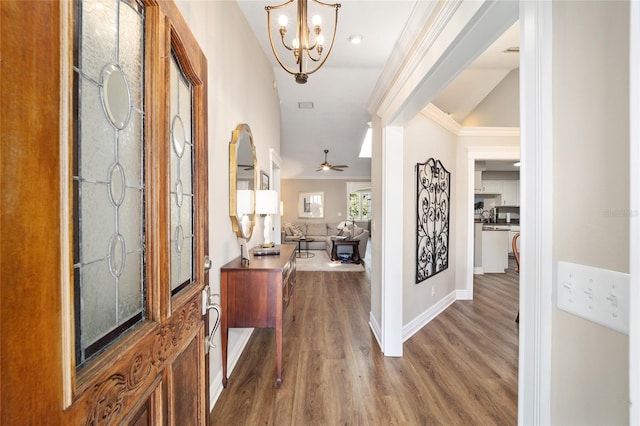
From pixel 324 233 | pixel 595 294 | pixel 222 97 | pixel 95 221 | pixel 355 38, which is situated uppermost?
pixel 355 38

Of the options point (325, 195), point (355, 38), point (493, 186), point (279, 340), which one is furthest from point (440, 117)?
point (325, 195)

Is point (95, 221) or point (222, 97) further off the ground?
point (222, 97)

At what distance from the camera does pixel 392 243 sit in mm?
2596

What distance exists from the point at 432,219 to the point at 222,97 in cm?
267

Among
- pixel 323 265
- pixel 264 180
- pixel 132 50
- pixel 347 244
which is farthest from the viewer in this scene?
pixel 347 244

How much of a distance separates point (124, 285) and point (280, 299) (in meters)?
1.39

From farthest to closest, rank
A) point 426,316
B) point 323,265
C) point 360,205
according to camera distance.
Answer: point 360,205, point 323,265, point 426,316

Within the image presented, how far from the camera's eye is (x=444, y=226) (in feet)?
12.5

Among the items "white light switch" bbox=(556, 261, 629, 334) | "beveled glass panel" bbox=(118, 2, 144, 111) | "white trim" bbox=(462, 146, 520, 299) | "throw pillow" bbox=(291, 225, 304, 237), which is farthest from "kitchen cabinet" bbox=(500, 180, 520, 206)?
"beveled glass panel" bbox=(118, 2, 144, 111)

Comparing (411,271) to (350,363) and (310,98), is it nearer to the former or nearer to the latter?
(350,363)

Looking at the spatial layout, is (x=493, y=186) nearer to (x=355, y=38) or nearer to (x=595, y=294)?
(x=355, y=38)

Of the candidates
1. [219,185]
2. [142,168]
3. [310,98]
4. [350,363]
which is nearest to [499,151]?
[310,98]

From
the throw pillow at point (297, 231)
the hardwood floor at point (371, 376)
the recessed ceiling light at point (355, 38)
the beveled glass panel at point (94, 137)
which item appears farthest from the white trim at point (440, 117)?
the throw pillow at point (297, 231)

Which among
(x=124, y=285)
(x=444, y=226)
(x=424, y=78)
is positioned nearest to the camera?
(x=124, y=285)
